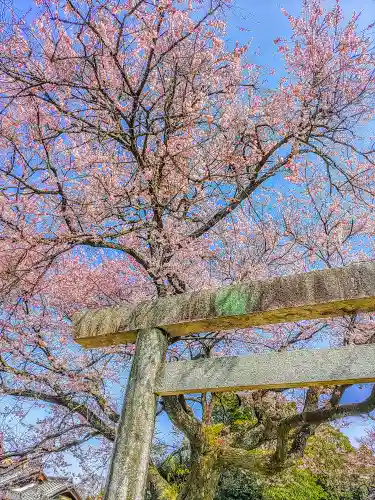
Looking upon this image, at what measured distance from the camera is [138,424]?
99.7 inches

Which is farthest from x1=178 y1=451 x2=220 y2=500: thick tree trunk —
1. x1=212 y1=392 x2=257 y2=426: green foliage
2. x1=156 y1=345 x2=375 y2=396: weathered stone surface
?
x1=212 y1=392 x2=257 y2=426: green foliage

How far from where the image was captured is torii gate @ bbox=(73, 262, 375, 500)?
7.50ft

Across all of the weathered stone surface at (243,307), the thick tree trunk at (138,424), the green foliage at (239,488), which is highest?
the weathered stone surface at (243,307)

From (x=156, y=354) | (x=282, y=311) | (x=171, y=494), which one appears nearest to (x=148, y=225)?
(x=156, y=354)

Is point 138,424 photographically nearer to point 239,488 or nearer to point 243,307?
point 243,307

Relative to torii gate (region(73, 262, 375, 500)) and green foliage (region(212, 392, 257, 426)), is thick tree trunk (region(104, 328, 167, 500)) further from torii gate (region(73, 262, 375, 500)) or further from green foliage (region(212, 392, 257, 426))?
green foliage (region(212, 392, 257, 426))

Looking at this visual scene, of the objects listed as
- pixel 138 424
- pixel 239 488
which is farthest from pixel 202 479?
pixel 239 488

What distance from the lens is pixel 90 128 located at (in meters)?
4.45

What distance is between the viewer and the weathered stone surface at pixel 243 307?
2379mm

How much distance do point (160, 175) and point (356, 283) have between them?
289cm

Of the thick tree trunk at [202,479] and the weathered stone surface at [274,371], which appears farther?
the thick tree trunk at [202,479]

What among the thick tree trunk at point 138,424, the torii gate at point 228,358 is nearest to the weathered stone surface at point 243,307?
the torii gate at point 228,358

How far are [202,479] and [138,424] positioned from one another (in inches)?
154

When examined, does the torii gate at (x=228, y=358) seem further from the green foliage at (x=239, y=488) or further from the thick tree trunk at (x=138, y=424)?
the green foliage at (x=239, y=488)
